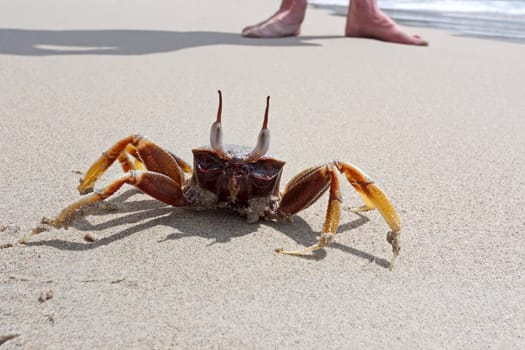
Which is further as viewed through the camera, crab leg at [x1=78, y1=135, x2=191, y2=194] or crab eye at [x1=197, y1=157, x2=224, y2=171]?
crab leg at [x1=78, y1=135, x2=191, y2=194]

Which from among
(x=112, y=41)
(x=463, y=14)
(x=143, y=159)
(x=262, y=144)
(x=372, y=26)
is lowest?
(x=463, y=14)

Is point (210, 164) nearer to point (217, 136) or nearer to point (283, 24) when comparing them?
point (217, 136)

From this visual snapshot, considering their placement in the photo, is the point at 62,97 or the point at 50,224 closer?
the point at 50,224

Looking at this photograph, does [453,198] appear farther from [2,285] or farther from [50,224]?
[2,285]

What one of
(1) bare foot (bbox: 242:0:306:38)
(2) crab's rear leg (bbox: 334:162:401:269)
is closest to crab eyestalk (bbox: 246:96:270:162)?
(2) crab's rear leg (bbox: 334:162:401:269)

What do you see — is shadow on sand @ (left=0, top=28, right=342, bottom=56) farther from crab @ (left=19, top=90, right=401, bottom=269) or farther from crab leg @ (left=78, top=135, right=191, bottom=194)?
crab @ (left=19, top=90, right=401, bottom=269)

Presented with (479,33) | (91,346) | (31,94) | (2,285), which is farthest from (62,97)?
(479,33)

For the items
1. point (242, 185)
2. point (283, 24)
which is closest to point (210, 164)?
point (242, 185)
